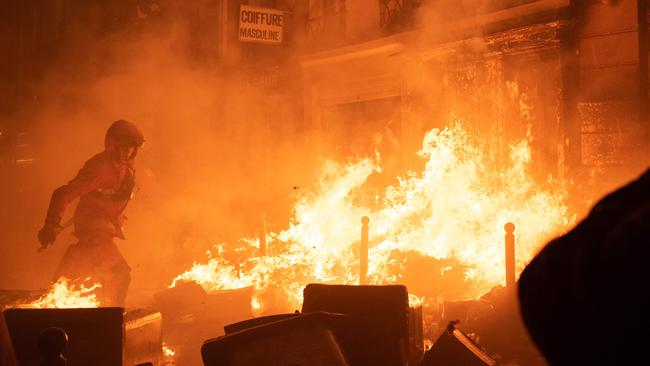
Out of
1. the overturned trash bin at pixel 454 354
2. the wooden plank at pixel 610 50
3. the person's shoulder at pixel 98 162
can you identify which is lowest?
the overturned trash bin at pixel 454 354

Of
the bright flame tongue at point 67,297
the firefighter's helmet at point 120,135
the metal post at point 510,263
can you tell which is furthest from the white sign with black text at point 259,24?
the metal post at point 510,263

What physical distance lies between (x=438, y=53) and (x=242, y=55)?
6835mm

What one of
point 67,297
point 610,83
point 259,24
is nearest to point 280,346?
point 67,297

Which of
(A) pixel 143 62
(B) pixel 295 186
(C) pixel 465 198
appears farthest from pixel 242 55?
(C) pixel 465 198

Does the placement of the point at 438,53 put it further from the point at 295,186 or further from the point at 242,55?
the point at 242,55

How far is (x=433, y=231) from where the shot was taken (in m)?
9.35

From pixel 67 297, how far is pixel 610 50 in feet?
25.8

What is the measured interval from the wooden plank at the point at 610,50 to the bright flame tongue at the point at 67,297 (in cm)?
745

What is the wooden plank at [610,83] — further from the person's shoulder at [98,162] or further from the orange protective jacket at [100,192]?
the person's shoulder at [98,162]

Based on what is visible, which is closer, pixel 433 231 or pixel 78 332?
pixel 78 332

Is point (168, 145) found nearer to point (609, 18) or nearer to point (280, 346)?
point (609, 18)

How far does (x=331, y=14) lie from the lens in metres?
13.4

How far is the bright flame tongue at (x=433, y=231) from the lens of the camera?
8.40m

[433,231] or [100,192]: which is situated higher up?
[100,192]
